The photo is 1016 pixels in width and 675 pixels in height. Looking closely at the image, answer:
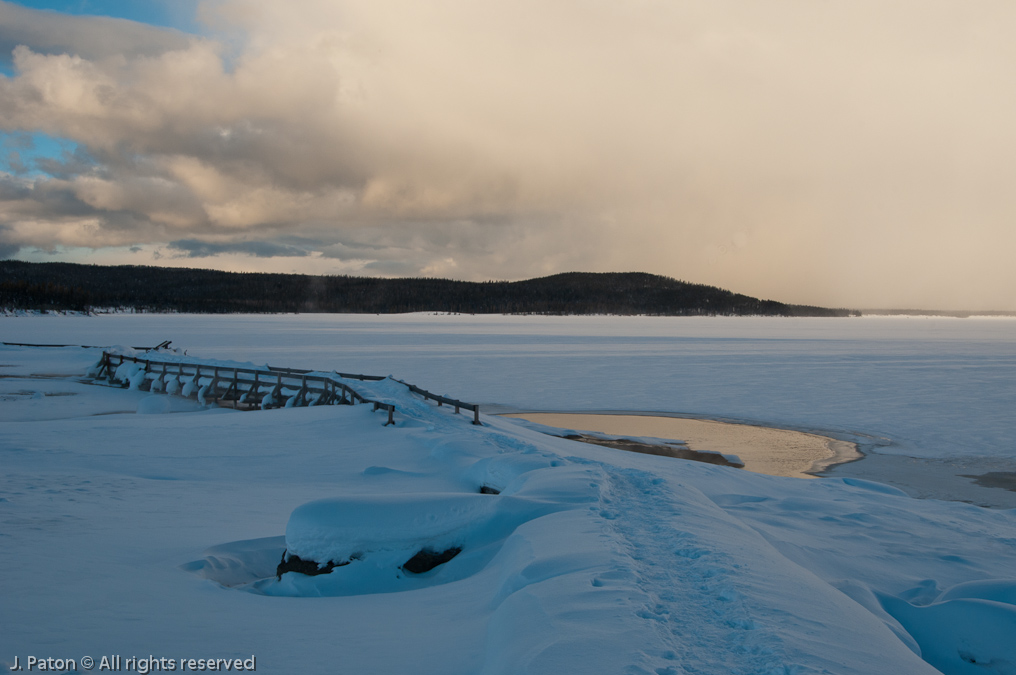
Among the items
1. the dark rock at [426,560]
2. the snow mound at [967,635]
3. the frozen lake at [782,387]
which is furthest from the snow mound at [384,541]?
the frozen lake at [782,387]

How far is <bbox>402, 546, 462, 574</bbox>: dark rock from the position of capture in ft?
21.8

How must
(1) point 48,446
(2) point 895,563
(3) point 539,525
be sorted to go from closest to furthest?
1. (3) point 539,525
2. (2) point 895,563
3. (1) point 48,446

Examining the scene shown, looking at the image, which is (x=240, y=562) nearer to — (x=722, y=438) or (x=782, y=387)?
(x=722, y=438)

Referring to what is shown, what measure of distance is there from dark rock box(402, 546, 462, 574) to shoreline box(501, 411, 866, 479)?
9295mm

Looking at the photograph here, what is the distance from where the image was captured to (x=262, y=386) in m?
23.5

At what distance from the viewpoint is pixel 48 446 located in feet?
41.3

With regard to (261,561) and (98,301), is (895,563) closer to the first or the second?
(261,561)

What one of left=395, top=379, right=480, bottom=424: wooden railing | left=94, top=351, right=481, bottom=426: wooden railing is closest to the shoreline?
left=395, top=379, right=480, bottom=424: wooden railing

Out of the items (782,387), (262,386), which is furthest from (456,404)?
(782,387)

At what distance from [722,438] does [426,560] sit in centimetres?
1279

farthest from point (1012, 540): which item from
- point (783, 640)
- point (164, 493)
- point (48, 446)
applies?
point (48, 446)

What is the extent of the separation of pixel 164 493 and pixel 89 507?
1.49 m

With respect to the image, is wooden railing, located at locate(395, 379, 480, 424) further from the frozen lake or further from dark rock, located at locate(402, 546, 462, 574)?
dark rock, located at locate(402, 546, 462, 574)

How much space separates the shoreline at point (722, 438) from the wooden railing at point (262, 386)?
3843 millimetres
